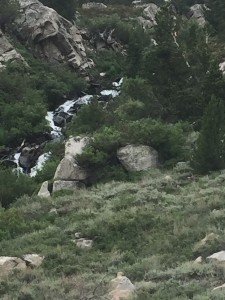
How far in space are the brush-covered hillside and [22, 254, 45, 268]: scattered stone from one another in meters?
0.04

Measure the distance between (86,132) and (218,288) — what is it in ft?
73.2

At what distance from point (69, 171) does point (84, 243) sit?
11.5 metres

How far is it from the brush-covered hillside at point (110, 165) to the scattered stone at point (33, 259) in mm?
40

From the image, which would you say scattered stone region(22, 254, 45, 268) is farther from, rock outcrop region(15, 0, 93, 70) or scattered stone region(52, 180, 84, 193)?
rock outcrop region(15, 0, 93, 70)

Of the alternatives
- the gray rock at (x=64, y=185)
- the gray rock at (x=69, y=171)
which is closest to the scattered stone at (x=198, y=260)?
the gray rock at (x=64, y=185)

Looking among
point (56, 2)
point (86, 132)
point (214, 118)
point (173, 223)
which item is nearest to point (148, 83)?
point (86, 132)

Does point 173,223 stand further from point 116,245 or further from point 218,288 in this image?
point 218,288

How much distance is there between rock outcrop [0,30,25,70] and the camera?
5094cm

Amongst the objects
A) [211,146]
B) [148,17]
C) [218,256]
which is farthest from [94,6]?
[218,256]

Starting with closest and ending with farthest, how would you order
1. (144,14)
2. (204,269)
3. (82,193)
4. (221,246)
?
1. (204,269)
2. (221,246)
3. (82,193)
4. (144,14)

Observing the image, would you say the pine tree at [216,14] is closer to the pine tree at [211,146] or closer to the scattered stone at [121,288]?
the pine tree at [211,146]

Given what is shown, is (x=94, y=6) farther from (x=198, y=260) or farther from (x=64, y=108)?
(x=198, y=260)

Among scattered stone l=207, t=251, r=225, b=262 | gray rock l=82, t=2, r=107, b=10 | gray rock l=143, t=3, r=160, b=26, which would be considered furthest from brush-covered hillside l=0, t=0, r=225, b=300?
gray rock l=82, t=2, r=107, b=10

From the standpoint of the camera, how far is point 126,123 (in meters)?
28.6
